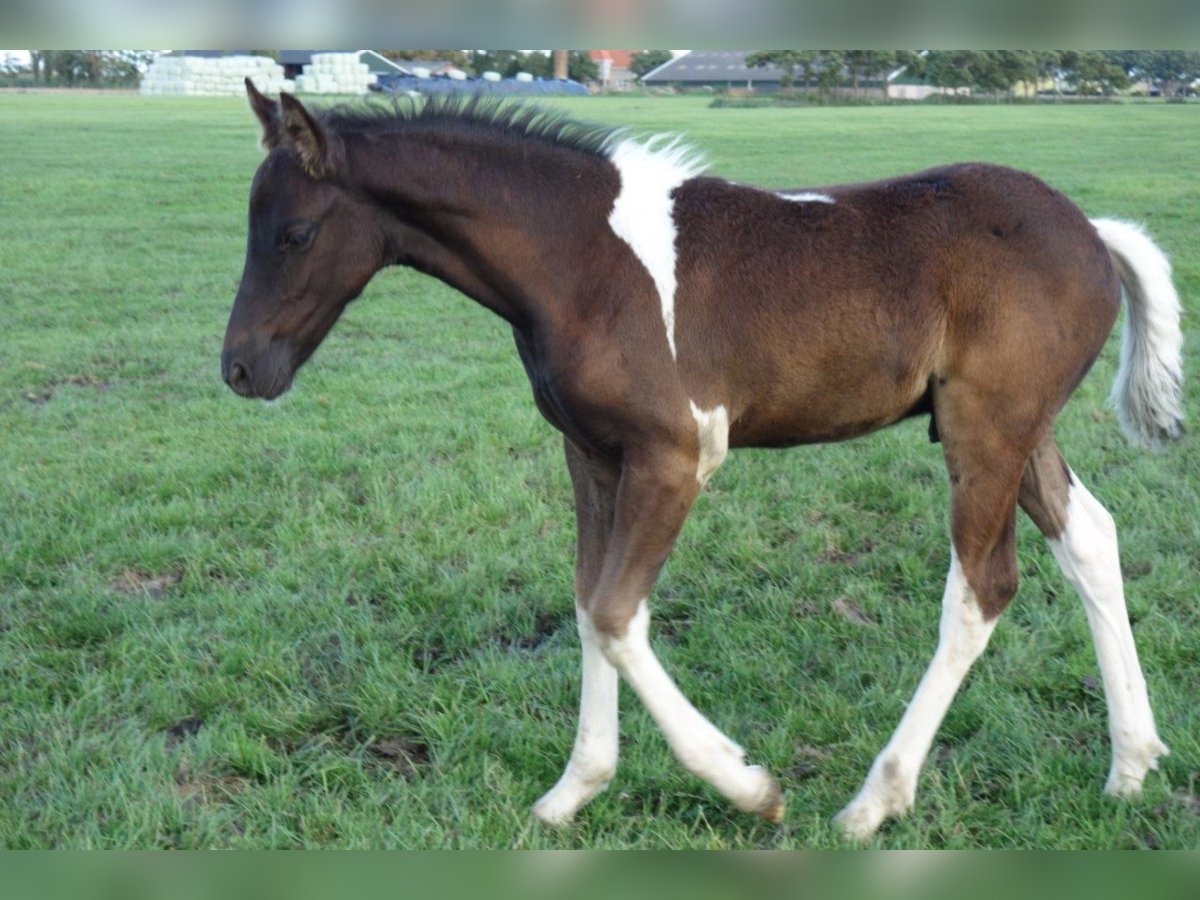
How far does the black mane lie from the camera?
3.45m

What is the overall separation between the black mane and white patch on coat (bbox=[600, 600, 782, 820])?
53.1 inches

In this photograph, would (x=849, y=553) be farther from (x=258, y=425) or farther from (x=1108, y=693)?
(x=258, y=425)

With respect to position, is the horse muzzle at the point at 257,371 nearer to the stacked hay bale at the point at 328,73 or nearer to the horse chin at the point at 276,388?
the horse chin at the point at 276,388

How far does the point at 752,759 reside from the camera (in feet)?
12.0

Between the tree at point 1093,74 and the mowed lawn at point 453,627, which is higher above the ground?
the tree at point 1093,74

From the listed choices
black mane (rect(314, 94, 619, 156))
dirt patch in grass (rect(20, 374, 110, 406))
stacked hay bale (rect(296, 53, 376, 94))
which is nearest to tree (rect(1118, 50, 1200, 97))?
stacked hay bale (rect(296, 53, 376, 94))

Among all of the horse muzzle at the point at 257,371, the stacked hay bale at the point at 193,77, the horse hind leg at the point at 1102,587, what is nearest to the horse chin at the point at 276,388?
the horse muzzle at the point at 257,371

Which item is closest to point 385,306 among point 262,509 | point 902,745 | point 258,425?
point 258,425

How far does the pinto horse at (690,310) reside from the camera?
3279mm

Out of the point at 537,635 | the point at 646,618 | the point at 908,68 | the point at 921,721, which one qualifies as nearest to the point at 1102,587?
the point at 921,721

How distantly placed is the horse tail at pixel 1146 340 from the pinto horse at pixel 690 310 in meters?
0.22

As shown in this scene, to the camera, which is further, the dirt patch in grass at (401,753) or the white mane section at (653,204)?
the dirt patch in grass at (401,753)

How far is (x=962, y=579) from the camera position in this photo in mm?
3469

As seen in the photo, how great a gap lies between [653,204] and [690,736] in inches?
57.7
